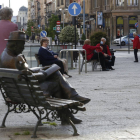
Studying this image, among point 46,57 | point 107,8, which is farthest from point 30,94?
point 107,8

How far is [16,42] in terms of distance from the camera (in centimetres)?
638

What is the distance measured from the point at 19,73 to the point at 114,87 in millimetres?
6815

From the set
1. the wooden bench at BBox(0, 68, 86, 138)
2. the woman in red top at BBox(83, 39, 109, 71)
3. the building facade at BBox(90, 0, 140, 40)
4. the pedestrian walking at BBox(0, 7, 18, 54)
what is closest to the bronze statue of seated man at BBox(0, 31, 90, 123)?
the wooden bench at BBox(0, 68, 86, 138)

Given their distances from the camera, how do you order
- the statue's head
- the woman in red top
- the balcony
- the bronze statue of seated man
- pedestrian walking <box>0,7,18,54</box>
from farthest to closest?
the balcony
the woman in red top
pedestrian walking <box>0,7,18,54</box>
the statue's head
the bronze statue of seated man

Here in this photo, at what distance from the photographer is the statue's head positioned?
6336 mm

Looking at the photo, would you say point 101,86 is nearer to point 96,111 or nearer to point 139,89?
point 139,89

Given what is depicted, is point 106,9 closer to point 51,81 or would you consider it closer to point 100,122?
point 100,122

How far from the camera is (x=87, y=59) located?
18156 millimetres

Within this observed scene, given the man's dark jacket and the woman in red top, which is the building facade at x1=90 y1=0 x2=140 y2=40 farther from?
the man's dark jacket

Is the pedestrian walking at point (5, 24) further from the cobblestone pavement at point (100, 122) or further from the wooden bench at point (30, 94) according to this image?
the wooden bench at point (30, 94)

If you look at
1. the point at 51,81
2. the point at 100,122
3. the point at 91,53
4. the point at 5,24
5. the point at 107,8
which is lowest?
the point at 100,122

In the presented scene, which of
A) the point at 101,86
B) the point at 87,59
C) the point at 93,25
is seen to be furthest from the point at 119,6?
the point at 101,86

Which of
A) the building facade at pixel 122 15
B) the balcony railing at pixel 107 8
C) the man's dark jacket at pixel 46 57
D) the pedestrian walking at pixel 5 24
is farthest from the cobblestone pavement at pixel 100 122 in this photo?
the balcony railing at pixel 107 8

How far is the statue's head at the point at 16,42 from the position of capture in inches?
249
